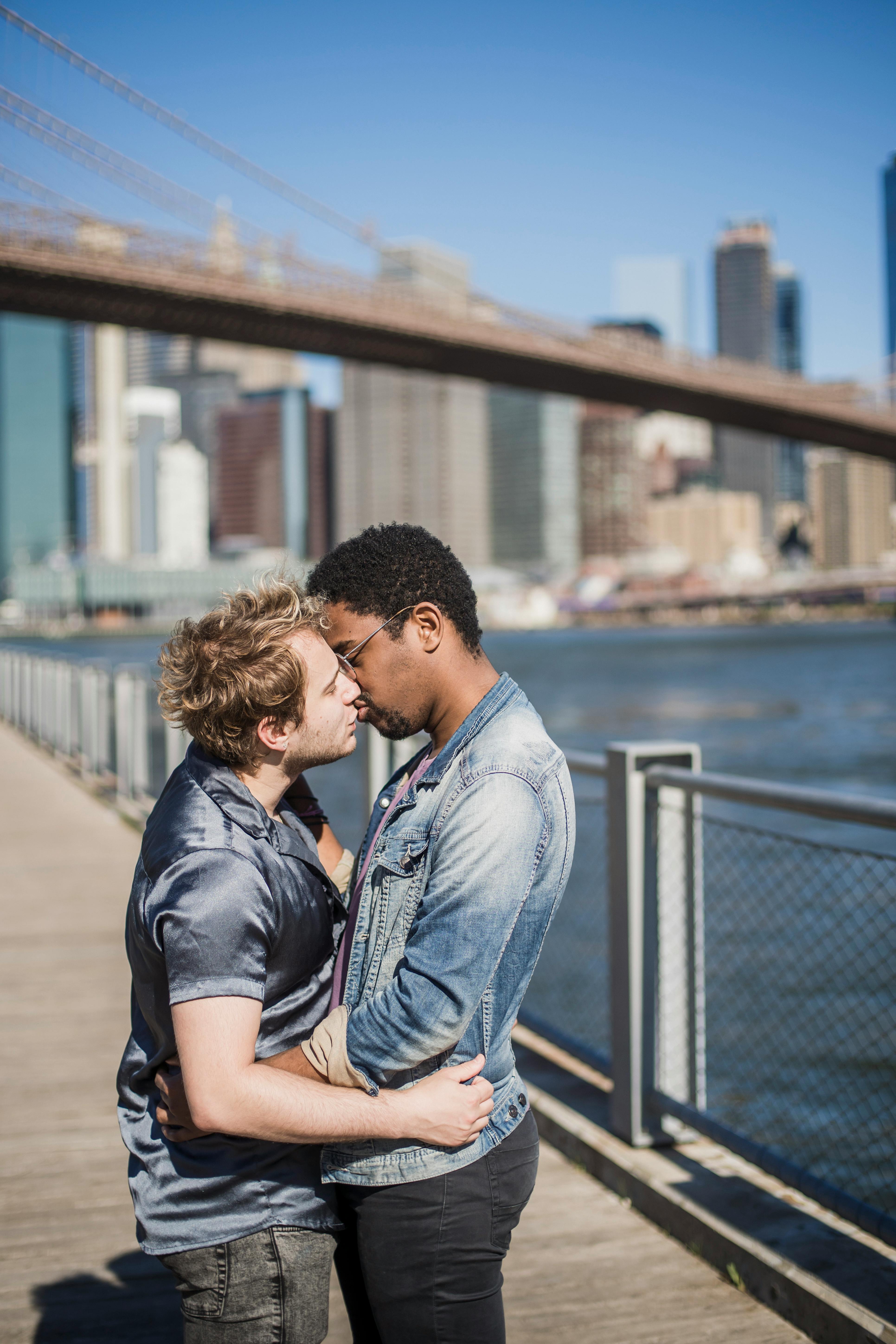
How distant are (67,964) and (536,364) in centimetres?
2673

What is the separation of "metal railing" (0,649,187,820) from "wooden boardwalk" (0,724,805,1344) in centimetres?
145

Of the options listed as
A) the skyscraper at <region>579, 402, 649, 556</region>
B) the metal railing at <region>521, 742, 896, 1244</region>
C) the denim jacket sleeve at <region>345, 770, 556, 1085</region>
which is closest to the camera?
the denim jacket sleeve at <region>345, 770, 556, 1085</region>

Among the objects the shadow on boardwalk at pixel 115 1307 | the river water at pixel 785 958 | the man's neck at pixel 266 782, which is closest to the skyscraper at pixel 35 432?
the river water at pixel 785 958

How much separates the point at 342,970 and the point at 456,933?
0.23m

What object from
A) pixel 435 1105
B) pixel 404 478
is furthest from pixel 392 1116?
pixel 404 478

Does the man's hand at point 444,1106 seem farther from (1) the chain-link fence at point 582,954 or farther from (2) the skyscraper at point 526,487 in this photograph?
(2) the skyscraper at point 526,487

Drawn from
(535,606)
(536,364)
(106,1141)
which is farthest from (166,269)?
(535,606)

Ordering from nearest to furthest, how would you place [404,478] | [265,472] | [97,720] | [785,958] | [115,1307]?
1. [115,1307]
2. [785,958]
3. [97,720]
4. [404,478]
5. [265,472]

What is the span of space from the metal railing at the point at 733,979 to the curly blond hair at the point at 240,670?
1.08m

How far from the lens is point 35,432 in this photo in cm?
14400

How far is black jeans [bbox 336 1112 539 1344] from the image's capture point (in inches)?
51.0

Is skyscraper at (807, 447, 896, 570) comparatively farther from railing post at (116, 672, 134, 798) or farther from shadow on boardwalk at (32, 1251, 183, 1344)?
shadow on boardwalk at (32, 1251, 183, 1344)

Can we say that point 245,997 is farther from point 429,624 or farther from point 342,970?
point 429,624

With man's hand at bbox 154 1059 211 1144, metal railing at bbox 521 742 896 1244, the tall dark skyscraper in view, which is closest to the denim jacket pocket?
man's hand at bbox 154 1059 211 1144
